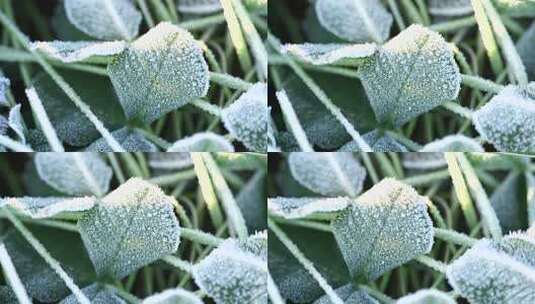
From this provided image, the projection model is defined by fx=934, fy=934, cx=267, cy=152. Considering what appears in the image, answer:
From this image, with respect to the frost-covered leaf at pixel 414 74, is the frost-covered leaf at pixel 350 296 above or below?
below

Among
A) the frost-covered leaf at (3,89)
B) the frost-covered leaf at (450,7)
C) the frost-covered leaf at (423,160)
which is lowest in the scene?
the frost-covered leaf at (423,160)

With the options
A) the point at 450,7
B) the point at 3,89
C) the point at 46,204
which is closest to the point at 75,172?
the point at 46,204

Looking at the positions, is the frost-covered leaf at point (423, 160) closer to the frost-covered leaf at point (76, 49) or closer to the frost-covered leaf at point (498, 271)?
the frost-covered leaf at point (498, 271)

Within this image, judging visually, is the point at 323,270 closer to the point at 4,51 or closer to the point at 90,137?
the point at 90,137

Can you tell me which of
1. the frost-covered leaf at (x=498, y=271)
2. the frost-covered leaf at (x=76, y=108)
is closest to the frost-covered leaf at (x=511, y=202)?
the frost-covered leaf at (x=498, y=271)

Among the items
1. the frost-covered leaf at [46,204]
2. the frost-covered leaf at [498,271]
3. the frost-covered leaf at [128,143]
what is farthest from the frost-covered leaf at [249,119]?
the frost-covered leaf at [498,271]

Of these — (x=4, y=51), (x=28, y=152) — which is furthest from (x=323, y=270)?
(x=4, y=51)

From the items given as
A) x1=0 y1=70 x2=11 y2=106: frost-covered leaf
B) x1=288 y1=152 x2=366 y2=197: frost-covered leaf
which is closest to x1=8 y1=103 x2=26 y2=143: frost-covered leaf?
x1=0 y1=70 x2=11 y2=106: frost-covered leaf
